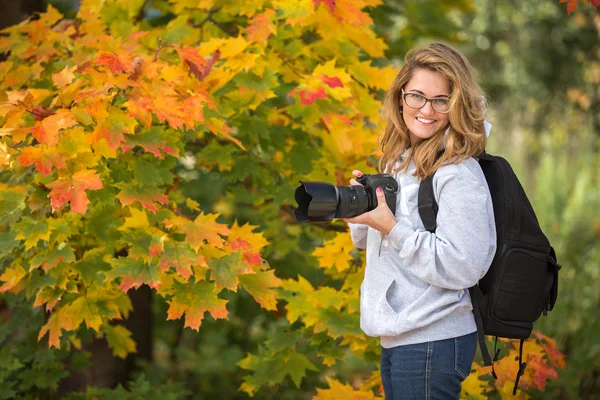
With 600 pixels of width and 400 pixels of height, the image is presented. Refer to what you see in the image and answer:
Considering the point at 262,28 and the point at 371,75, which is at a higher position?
the point at 262,28

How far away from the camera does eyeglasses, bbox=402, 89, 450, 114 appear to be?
1871mm

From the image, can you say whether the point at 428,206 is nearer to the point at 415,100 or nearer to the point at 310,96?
the point at 415,100

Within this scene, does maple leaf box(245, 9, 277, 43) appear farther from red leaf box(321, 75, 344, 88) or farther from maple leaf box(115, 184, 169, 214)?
maple leaf box(115, 184, 169, 214)

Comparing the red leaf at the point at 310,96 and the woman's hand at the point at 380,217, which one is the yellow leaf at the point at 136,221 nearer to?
the red leaf at the point at 310,96

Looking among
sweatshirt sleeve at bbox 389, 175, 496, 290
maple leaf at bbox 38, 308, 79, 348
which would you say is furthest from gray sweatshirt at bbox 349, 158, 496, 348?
maple leaf at bbox 38, 308, 79, 348

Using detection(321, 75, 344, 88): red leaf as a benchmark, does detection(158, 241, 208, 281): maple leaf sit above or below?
below

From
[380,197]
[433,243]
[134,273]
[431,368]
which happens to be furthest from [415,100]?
[134,273]

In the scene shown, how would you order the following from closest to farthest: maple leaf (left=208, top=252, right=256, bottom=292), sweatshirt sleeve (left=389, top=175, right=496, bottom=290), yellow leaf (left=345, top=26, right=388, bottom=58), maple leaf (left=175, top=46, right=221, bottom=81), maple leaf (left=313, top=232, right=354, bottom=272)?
1. sweatshirt sleeve (left=389, top=175, right=496, bottom=290)
2. maple leaf (left=208, top=252, right=256, bottom=292)
3. maple leaf (left=175, top=46, right=221, bottom=81)
4. maple leaf (left=313, top=232, right=354, bottom=272)
5. yellow leaf (left=345, top=26, right=388, bottom=58)

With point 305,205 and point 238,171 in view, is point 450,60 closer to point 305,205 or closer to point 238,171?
point 305,205

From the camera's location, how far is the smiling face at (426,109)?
74.0 inches

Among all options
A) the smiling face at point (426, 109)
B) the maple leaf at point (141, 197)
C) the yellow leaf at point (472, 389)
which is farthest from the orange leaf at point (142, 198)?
the yellow leaf at point (472, 389)

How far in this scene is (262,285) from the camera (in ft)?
8.13

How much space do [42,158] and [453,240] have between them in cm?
125

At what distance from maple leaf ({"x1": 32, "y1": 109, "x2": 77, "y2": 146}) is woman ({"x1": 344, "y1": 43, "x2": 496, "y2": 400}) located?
912 mm
